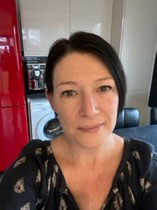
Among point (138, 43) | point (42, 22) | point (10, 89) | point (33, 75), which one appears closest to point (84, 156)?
point (10, 89)

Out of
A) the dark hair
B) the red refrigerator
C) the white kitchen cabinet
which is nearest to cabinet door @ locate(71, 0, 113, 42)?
the white kitchen cabinet

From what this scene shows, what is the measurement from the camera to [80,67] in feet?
1.97

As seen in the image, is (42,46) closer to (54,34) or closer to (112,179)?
(54,34)

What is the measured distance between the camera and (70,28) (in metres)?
2.35

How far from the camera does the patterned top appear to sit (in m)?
0.61

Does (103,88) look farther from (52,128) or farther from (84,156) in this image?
(52,128)

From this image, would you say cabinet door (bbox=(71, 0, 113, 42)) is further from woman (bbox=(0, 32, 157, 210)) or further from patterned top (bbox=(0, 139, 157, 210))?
patterned top (bbox=(0, 139, 157, 210))

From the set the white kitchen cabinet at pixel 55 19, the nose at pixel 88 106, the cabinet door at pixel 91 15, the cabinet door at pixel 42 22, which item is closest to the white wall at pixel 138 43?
the cabinet door at pixel 91 15

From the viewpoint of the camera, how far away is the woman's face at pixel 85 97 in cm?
60

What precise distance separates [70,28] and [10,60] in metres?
1.02

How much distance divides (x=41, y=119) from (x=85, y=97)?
165 cm

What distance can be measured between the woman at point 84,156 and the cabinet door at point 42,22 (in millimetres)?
1739

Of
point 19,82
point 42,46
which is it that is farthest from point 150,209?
point 42,46

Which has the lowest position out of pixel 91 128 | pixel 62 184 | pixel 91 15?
pixel 62 184
